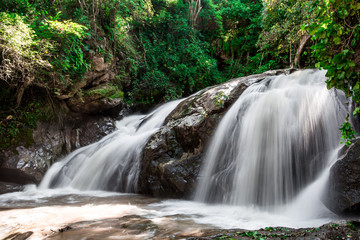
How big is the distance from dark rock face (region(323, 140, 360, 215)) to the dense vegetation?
295mm

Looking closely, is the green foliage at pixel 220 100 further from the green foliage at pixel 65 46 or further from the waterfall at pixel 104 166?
the green foliage at pixel 65 46

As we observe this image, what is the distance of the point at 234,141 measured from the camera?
500 cm

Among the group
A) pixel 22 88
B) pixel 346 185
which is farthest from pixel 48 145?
pixel 346 185

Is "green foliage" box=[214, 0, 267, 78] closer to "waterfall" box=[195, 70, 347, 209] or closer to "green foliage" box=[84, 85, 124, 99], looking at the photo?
"green foliage" box=[84, 85, 124, 99]

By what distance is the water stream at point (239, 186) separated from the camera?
3.26 meters

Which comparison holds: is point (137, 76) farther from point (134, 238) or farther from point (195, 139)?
point (134, 238)

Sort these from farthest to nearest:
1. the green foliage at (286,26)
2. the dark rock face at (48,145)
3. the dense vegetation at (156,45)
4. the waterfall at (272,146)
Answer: the green foliage at (286,26) → the dark rock face at (48,145) → the waterfall at (272,146) → the dense vegetation at (156,45)

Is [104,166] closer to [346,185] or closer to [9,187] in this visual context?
[9,187]

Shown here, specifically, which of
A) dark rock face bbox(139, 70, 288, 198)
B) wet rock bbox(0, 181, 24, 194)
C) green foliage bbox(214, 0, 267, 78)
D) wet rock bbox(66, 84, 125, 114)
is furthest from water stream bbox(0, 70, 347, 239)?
green foliage bbox(214, 0, 267, 78)

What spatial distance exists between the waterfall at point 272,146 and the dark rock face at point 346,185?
2.20 feet

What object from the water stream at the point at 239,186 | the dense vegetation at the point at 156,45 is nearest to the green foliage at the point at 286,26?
the dense vegetation at the point at 156,45

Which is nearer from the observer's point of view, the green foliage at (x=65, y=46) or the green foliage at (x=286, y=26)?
the green foliage at (x=65, y=46)

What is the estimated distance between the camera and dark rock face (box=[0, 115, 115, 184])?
6.45 m

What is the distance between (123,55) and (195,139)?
21.0 ft
